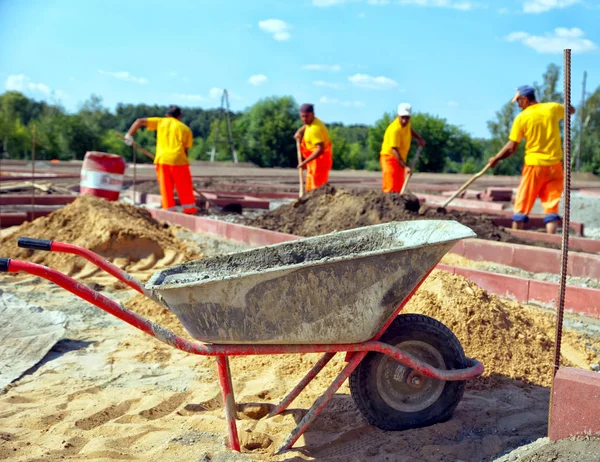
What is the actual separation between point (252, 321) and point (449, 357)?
1.00m

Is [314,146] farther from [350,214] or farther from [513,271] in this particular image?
[513,271]

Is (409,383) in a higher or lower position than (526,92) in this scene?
lower

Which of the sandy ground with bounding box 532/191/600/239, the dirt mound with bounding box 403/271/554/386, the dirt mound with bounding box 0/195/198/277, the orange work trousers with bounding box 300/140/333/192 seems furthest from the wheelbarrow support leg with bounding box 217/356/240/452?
the sandy ground with bounding box 532/191/600/239

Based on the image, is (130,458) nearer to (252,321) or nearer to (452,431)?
(252,321)

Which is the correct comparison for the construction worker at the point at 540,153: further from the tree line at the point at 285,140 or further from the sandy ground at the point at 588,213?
the tree line at the point at 285,140

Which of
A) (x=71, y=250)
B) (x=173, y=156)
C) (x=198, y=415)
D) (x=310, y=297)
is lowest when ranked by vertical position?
(x=198, y=415)

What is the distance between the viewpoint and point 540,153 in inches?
292

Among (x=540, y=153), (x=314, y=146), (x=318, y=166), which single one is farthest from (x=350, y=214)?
(x=540, y=153)

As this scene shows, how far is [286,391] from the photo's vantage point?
3.62 meters

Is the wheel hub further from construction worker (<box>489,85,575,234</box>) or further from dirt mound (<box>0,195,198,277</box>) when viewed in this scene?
construction worker (<box>489,85,575,234</box>)

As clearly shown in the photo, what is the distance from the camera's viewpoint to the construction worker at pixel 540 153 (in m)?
7.43

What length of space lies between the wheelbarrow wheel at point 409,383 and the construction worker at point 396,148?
6.21 m

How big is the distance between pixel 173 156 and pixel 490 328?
6591mm

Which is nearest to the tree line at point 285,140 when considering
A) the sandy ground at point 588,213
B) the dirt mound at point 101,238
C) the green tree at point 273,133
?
the green tree at point 273,133
